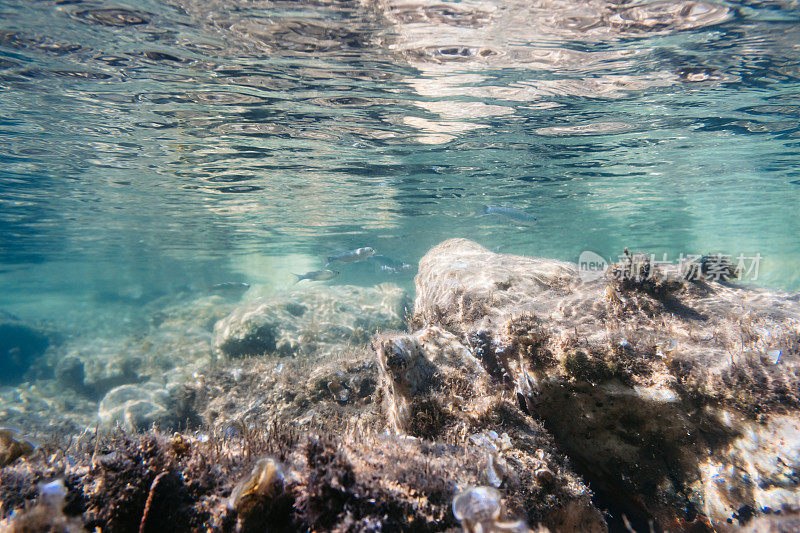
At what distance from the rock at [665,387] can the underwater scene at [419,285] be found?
22 millimetres

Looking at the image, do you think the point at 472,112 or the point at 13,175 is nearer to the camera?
the point at 472,112

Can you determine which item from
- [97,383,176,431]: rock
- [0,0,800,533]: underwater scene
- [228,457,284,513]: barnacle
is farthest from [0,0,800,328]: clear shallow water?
[97,383,176,431]: rock

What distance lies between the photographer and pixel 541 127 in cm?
1191

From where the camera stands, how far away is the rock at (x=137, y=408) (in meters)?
9.35

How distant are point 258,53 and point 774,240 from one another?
200 feet

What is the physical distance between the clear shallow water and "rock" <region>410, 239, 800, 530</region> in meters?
6.25

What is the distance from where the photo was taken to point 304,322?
497 inches

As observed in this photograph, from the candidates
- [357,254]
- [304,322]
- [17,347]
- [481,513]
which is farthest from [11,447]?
[17,347]

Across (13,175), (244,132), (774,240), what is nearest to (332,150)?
(244,132)

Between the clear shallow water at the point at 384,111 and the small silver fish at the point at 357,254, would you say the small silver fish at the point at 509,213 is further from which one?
the small silver fish at the point at 357,254

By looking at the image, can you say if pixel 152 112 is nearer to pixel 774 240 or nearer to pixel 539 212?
pixel 539 212

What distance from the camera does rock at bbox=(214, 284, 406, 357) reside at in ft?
37.0

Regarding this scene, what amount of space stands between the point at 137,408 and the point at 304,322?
5.23 m

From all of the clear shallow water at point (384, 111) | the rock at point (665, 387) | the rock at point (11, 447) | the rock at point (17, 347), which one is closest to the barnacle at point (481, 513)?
the rock at point (665, 387)
